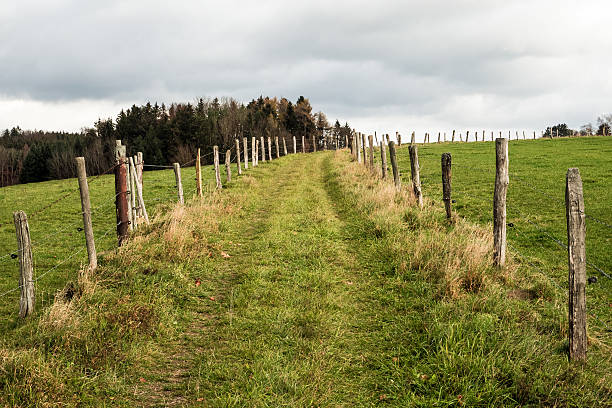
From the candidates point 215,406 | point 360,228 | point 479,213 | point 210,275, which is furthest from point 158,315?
point 479,213

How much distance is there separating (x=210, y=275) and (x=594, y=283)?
7.72 meters

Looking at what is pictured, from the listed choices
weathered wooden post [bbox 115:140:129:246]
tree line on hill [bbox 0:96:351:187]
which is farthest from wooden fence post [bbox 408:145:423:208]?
tree line on hill [bbox 0:96:351:187]

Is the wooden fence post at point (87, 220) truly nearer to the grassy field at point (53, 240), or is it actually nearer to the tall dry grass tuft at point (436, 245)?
the grassy field at point (53, 240)

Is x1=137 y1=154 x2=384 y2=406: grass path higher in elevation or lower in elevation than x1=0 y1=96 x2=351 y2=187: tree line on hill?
lower

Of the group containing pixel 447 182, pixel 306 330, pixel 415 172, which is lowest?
pixel 306 330

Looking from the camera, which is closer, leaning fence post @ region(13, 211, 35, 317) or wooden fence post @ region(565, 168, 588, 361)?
wooden fence post @ region(565, 168, 588, 361)

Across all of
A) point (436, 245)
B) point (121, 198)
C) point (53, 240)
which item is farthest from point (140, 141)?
point (436, 245)

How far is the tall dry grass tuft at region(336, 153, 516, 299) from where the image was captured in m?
6.79

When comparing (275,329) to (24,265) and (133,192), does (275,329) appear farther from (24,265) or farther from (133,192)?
(133,192)

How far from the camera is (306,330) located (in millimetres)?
5609

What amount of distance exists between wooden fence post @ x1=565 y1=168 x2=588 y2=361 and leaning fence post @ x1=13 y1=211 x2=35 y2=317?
795cm

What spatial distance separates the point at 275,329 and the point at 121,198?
5643mm

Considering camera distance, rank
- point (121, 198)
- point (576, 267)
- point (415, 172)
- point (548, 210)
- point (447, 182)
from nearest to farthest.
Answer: point (576, 267), point (121, 198), point (447, 182), point (415, 172), point (548, 210)

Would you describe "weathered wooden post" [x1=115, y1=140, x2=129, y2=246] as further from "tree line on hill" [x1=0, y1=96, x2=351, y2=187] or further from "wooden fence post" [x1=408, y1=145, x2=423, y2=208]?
"tree line on hill" [x1=0, y1=96, x2=351, y2=187]
